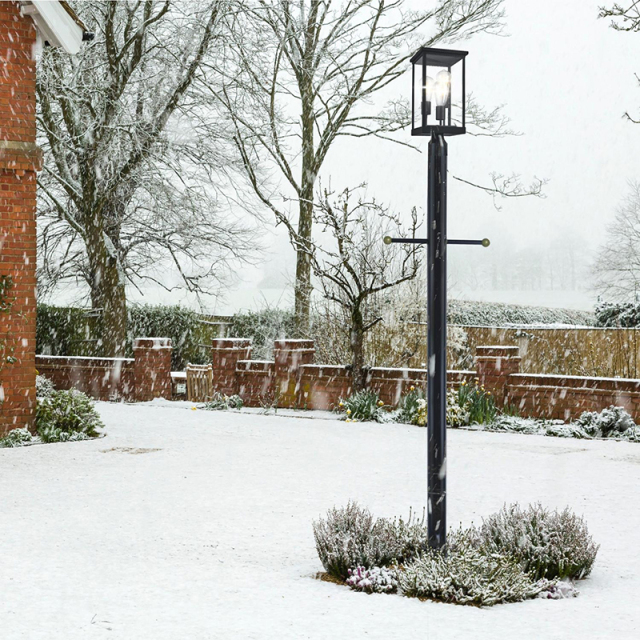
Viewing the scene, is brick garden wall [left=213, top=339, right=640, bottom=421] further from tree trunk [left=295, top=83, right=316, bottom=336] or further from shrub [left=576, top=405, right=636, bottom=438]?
tree trunk [left=295, top=83, right=316, bottom=336]

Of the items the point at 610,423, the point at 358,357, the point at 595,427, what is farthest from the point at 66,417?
the point at 610,423

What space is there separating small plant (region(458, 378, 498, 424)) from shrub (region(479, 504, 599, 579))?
8.15 m

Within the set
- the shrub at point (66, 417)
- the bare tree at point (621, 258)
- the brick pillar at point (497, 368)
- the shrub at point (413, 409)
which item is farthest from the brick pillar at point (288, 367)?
the bare tree at point (621, 258)

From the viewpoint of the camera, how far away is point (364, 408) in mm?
15195

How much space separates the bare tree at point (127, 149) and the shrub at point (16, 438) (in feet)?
32.6

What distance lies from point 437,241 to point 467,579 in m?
2.31

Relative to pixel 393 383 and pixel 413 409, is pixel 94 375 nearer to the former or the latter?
pixel 393 383

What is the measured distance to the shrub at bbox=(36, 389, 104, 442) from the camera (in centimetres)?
1231

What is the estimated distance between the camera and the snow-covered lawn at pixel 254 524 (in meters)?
4.86

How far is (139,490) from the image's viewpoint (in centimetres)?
870

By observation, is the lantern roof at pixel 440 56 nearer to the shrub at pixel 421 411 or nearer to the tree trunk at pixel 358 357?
the shrub at pixel 421 411

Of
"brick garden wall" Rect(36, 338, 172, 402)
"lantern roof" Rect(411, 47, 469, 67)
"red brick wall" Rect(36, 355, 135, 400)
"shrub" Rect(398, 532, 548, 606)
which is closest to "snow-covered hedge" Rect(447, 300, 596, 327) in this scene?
"brick garden wall" Rect(36, 338, 172, 402)

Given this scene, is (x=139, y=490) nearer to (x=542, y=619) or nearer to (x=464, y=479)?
(x=464, y=479)

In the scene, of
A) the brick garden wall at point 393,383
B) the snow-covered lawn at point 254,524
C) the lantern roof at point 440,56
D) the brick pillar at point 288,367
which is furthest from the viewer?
the brick pillar at point 288,367
